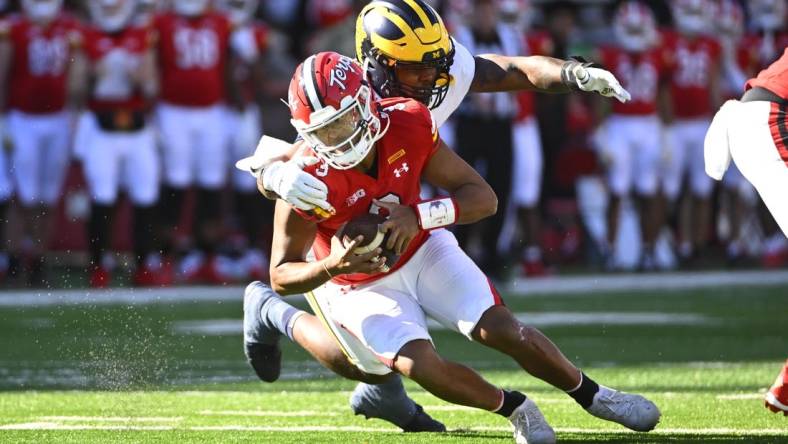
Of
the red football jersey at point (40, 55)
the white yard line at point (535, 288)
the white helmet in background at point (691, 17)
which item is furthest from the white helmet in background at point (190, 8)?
the white helmet in background at point (691, 17)

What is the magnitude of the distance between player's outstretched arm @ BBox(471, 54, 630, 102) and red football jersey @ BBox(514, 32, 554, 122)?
5169 mm

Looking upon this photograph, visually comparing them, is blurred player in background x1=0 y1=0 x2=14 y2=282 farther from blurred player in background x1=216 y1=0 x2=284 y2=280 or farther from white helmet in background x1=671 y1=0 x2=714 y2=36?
white helmet in background x1=671 y1=0 x2=714 y2=36

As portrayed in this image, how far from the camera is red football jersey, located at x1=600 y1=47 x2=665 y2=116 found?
477 inches

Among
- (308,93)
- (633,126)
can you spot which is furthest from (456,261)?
(633,126)

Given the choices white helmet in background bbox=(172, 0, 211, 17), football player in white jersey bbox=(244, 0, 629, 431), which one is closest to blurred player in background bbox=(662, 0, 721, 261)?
white helmet in background bbox=(172, 0, 211, 17)

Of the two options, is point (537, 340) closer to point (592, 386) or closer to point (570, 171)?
point (592, 386)

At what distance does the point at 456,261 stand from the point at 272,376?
104cm

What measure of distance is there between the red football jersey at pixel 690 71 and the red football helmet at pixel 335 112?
840 cm

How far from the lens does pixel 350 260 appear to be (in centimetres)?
438

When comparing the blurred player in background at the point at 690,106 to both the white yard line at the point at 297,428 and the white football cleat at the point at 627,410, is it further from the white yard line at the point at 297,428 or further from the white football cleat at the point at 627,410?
the white football cleat at the point at 627,410

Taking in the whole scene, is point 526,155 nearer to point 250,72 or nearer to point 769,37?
point 250,72

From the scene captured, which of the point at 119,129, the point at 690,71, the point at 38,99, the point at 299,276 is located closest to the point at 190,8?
the point at 119,129

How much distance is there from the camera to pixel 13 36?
1047 cm

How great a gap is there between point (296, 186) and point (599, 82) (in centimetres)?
135
